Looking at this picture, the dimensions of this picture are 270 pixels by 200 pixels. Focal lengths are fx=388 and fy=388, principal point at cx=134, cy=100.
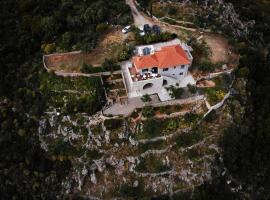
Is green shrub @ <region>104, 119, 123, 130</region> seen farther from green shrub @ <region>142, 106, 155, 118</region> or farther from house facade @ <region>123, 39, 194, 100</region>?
house facade @ <region>123, 39, 194, 100</region>

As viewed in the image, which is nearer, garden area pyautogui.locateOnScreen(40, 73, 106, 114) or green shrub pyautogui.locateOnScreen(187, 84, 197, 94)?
Result: garden area pyautogui.locateOnScreen(40, 73, 106, 114)

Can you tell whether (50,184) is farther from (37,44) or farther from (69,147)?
(37,44)

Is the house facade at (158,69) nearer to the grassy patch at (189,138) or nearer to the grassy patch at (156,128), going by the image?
the grassy patch at (156,128)

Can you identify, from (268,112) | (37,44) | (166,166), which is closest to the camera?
(166,166)

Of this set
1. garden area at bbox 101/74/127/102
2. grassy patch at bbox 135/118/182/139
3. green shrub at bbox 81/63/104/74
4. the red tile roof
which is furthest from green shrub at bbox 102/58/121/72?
grassy patch at bbox 135/118/182/139

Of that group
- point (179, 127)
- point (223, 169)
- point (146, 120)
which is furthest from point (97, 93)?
point (223, 169)

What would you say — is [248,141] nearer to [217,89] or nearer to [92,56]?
[217,89]

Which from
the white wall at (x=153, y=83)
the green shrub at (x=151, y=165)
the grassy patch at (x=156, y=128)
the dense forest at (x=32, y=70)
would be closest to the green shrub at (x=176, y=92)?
the white wall at (x=153, y=83)
